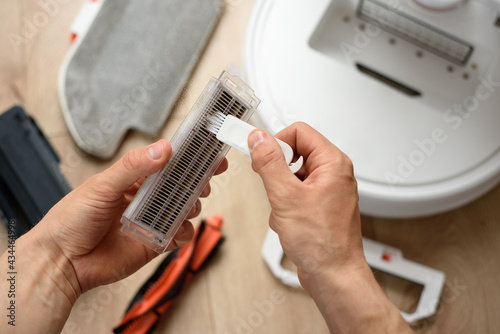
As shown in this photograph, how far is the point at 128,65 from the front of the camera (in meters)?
1.09

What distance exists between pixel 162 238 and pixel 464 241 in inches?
25.3

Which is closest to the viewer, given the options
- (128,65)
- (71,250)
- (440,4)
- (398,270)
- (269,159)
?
(269,159)

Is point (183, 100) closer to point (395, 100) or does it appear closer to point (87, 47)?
point (395, 100)

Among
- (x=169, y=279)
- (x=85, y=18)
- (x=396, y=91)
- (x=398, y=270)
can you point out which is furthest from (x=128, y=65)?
(x=398, y=270)

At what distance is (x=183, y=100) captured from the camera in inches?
25.2

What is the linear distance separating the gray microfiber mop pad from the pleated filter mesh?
1.49 feet

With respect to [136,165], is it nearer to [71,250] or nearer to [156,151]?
[156,151]

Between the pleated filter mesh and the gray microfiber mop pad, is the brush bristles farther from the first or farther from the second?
the gray microfiber mop pad

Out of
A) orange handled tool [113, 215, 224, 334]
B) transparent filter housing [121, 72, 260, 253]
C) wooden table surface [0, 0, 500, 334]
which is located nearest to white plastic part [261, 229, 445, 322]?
wooden table surface [0, 0, 500, 334]

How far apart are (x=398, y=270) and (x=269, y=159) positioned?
1.69 ft

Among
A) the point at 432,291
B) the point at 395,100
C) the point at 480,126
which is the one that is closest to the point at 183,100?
the point at 395,100

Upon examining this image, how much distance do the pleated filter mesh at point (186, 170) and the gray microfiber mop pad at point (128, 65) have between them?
46 centimetres

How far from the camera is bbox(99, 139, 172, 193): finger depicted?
557 mm

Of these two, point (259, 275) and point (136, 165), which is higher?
point (136, 165)
